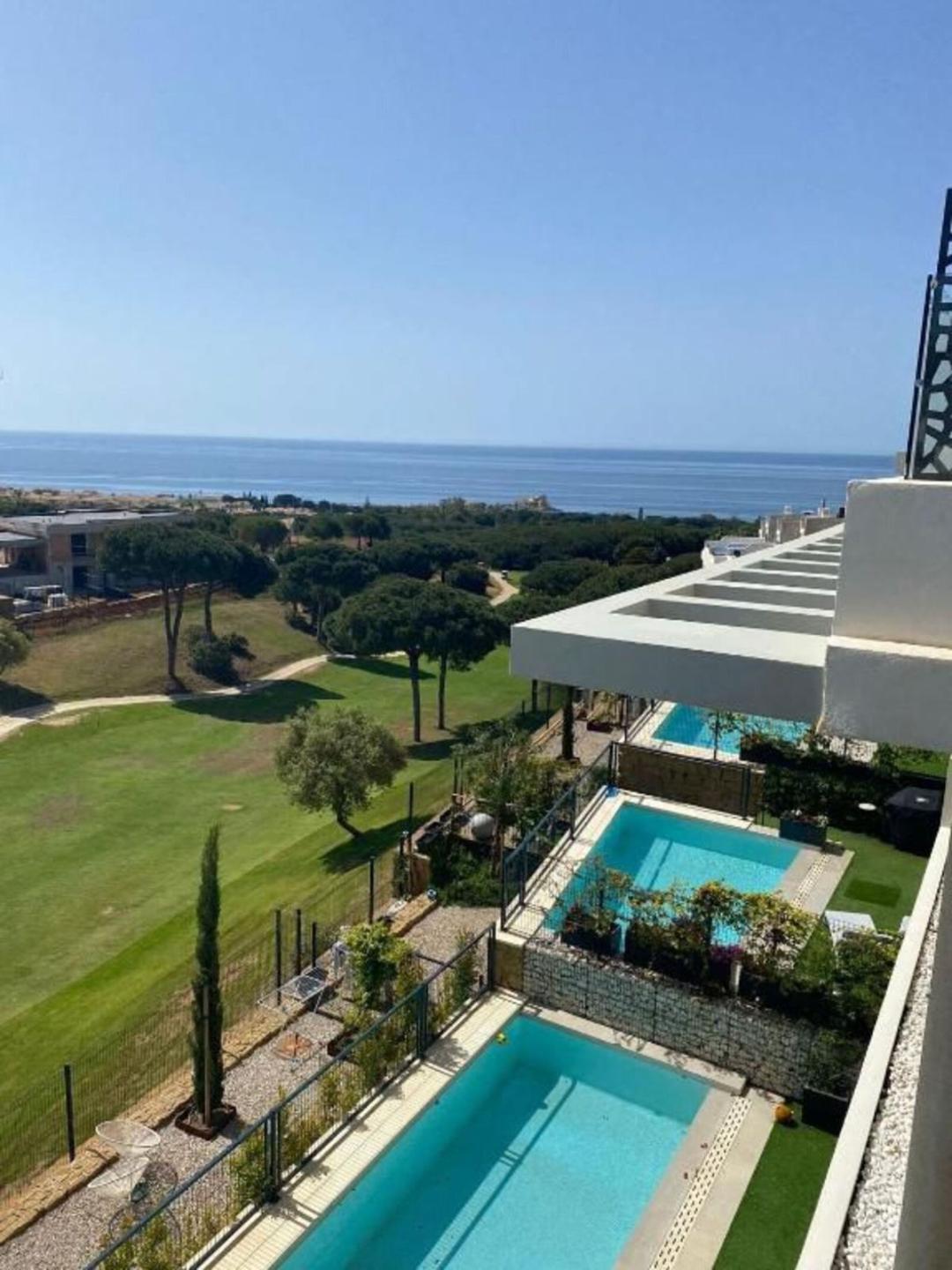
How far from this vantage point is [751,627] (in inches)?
192

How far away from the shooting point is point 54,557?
2036 inches

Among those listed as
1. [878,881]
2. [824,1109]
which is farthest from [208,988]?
[878,881]

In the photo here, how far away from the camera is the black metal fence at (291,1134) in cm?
779

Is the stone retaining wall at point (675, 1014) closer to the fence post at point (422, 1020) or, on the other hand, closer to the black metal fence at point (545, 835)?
the black metal fence at point (545, 835)

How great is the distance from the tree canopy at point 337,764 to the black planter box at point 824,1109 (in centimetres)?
1245

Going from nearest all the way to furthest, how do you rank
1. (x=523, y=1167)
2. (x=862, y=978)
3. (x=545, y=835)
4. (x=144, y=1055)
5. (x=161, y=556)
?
(x=523, y=1167), (x=862, y=978), (x=144, y=1055), (x=545, y=835), (x=161, y=556)

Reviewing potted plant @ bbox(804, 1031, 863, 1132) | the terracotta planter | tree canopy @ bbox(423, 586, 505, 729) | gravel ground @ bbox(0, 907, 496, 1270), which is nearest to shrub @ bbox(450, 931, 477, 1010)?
gravel ground @ bbox(0, 907, 496, 1270)

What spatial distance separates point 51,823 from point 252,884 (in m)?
7.20

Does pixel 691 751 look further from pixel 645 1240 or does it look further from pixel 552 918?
pixel 645 1240

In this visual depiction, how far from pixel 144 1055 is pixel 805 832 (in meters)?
11.4

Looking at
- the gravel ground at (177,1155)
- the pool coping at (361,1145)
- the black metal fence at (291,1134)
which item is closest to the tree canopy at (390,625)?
the gravel ground at (177,1155)

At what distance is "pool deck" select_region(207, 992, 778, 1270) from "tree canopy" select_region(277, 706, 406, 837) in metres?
9.06

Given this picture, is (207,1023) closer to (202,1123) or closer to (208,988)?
(208,988)

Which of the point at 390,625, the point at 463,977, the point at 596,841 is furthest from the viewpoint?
the point at 390,625
